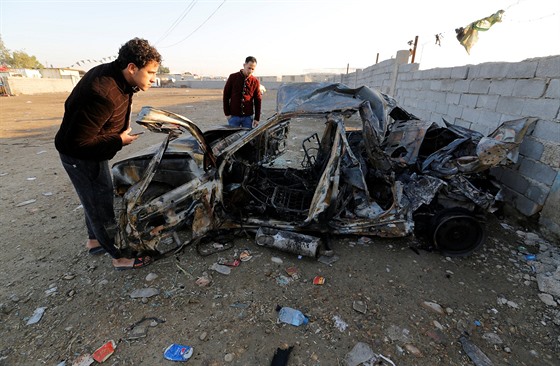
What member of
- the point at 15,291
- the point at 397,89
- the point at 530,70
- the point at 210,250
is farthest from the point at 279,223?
the point at 397,89

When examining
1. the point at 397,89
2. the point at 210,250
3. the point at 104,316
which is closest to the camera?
the point at 104,316

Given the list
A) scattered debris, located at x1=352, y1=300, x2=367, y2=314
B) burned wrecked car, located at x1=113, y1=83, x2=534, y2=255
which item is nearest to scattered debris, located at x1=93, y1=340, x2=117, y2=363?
burned wrecked car, located at x1=113, y1=83, x2=534, y2=255

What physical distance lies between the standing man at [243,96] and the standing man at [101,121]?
2656 mm

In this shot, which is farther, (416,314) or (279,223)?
(279,223)

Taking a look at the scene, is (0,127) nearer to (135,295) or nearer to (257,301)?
(135,295)

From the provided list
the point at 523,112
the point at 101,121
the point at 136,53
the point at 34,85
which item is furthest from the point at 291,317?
the point at 34,85

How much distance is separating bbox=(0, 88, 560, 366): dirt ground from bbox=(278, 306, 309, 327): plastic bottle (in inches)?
1.9

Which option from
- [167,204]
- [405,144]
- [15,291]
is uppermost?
[405,144]

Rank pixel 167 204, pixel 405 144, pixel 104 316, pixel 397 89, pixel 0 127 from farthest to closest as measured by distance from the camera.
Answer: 1. pixel 0 127
2. pixel 397 89
3. pixel 405 144
4. pixel 167 204
5. pixel 104 316

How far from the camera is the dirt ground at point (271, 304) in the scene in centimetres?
192

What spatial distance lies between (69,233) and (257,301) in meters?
2.47

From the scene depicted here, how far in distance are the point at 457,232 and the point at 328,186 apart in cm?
144

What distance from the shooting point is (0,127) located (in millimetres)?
9352

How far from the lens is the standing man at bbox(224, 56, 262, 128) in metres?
4.92
